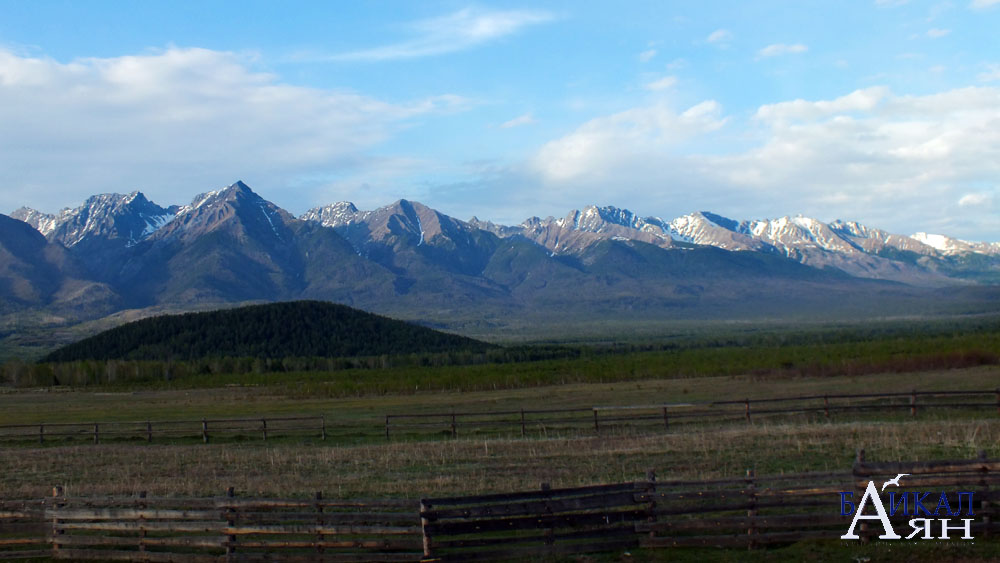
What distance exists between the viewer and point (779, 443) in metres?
28.4

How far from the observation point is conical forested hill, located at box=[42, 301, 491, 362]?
131500 millimetres

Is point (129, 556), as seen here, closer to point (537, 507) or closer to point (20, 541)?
point (20, 541)

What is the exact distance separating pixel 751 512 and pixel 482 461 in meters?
13.2

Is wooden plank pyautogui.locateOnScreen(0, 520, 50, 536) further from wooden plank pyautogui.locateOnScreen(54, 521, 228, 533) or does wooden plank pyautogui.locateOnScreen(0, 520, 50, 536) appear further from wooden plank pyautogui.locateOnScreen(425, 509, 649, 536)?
wooden plank pyautogui.locateOnScreen(425, 509, 649, 536)

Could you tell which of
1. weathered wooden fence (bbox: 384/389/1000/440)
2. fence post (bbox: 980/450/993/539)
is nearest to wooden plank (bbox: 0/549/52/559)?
fence post (bbox: 980/450/993/539)

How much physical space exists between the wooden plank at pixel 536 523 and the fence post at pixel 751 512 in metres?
1.92

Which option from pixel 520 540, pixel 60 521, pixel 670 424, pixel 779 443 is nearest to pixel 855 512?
pixel 520 540

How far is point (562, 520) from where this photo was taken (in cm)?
1627

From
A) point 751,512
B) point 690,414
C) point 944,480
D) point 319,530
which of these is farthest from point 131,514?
point 690,414

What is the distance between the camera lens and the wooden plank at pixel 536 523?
51.9 ft

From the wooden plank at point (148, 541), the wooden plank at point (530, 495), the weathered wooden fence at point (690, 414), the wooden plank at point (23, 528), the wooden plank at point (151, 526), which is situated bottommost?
the weathered wooden fence at point (690, 414)

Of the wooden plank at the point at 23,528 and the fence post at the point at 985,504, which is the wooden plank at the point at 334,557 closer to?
the wooden plank at the point at 23,528

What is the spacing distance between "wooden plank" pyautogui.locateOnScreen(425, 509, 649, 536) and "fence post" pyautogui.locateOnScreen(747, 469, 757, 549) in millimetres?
1923

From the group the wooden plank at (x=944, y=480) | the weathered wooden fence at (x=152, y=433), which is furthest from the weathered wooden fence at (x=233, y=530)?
the weathered wooden fence at (x=152, y=433)
